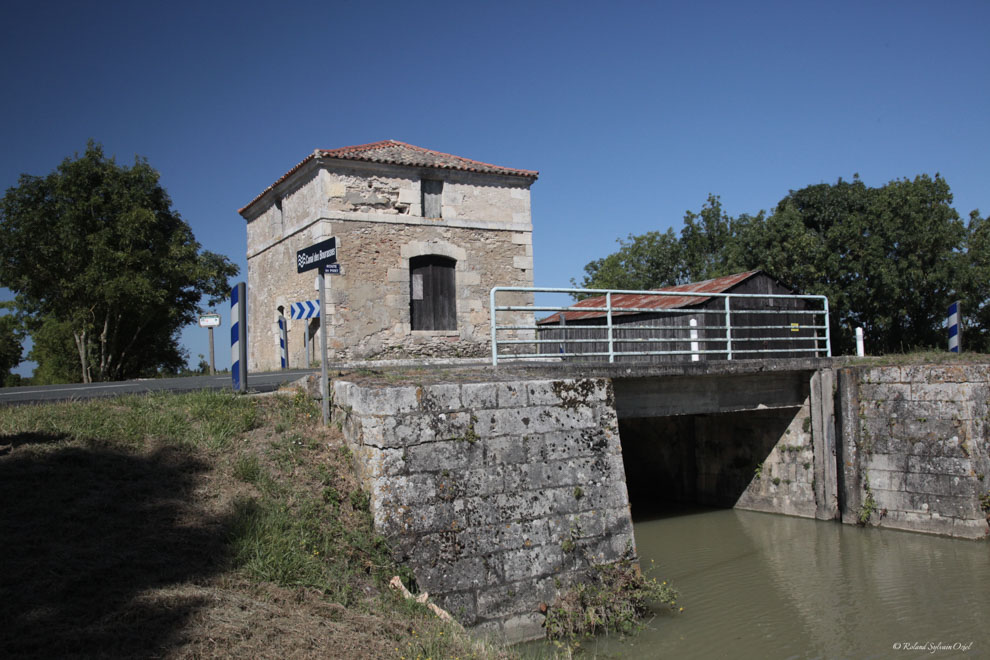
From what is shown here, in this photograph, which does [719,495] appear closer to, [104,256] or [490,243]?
[490,243]

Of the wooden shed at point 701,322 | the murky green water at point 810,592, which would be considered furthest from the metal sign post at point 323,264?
the wooden shed at point 701,322

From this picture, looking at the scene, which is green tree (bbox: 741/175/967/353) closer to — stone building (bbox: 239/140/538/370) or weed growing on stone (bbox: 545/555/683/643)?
stone building (bbox: 239/140/538/370)

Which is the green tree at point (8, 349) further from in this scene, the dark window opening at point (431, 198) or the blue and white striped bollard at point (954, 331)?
the blue and white striped bollard at point (954, 331)

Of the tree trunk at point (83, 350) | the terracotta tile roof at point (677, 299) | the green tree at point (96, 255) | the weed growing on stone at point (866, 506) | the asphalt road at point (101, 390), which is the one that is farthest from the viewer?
the tree trunk at point (83, 350)

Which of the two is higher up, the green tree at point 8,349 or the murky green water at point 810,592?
the green tree at point 8,349

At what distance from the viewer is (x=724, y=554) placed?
420 inches

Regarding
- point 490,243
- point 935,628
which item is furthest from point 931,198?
point 935,628

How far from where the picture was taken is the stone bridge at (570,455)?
666 cm

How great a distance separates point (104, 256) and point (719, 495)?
1957 centimetres

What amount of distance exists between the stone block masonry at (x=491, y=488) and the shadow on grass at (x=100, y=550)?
1.64m

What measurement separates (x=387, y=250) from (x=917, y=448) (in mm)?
11801

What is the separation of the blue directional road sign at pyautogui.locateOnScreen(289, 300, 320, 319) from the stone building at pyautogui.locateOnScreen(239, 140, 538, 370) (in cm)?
25

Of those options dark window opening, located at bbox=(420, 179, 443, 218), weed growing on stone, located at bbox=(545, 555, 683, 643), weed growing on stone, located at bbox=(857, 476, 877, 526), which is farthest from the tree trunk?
weed growing on stone, located at bbox=(857, 476, 877, 526)

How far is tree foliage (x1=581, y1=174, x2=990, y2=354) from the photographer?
1032 inches
